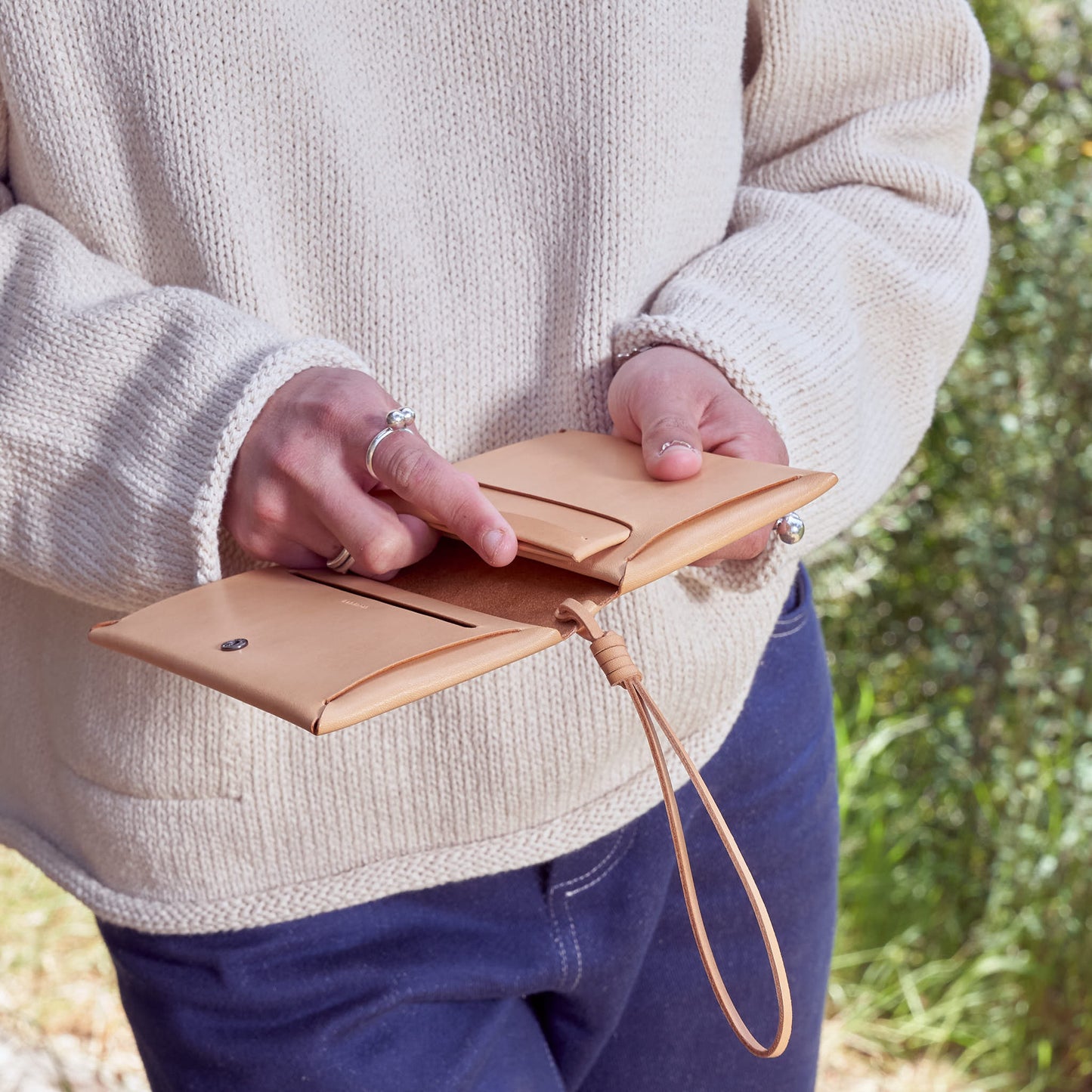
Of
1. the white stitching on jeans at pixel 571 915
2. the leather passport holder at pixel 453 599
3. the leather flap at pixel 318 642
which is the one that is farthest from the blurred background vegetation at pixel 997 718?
the leather flap at pixel 318 642

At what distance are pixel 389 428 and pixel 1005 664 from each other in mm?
2108

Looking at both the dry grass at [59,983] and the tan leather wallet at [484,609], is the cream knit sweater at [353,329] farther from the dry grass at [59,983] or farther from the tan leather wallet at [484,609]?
the dry grass at [59,983]

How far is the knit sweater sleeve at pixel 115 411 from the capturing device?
0.83 meters

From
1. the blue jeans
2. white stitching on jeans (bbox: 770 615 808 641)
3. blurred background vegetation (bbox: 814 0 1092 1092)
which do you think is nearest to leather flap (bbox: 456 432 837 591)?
the blue jeans

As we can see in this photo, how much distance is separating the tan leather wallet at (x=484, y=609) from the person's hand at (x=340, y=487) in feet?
0.08

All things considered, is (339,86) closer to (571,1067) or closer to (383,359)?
(383,359)

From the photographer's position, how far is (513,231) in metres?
0.99

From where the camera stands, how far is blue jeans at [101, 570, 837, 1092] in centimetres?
99

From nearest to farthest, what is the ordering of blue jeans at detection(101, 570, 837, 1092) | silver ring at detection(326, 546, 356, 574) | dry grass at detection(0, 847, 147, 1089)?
silver ring at detection(326, 546, 356, 574), blue jeans at detection(101, 570, 837, 1092), dry grass at detection(0, 847, 147, 1089)

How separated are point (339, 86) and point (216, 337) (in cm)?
24

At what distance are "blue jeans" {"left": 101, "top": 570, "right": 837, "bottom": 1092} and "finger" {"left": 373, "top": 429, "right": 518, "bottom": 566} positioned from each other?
37cm

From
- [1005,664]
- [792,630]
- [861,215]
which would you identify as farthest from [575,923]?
[1005,664]

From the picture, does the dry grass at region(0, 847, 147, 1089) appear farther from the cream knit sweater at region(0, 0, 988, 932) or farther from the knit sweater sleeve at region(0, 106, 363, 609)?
the knit sweater sleeve at region(0, 106, 363, 609)

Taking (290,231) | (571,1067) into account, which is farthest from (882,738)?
(290,231)
